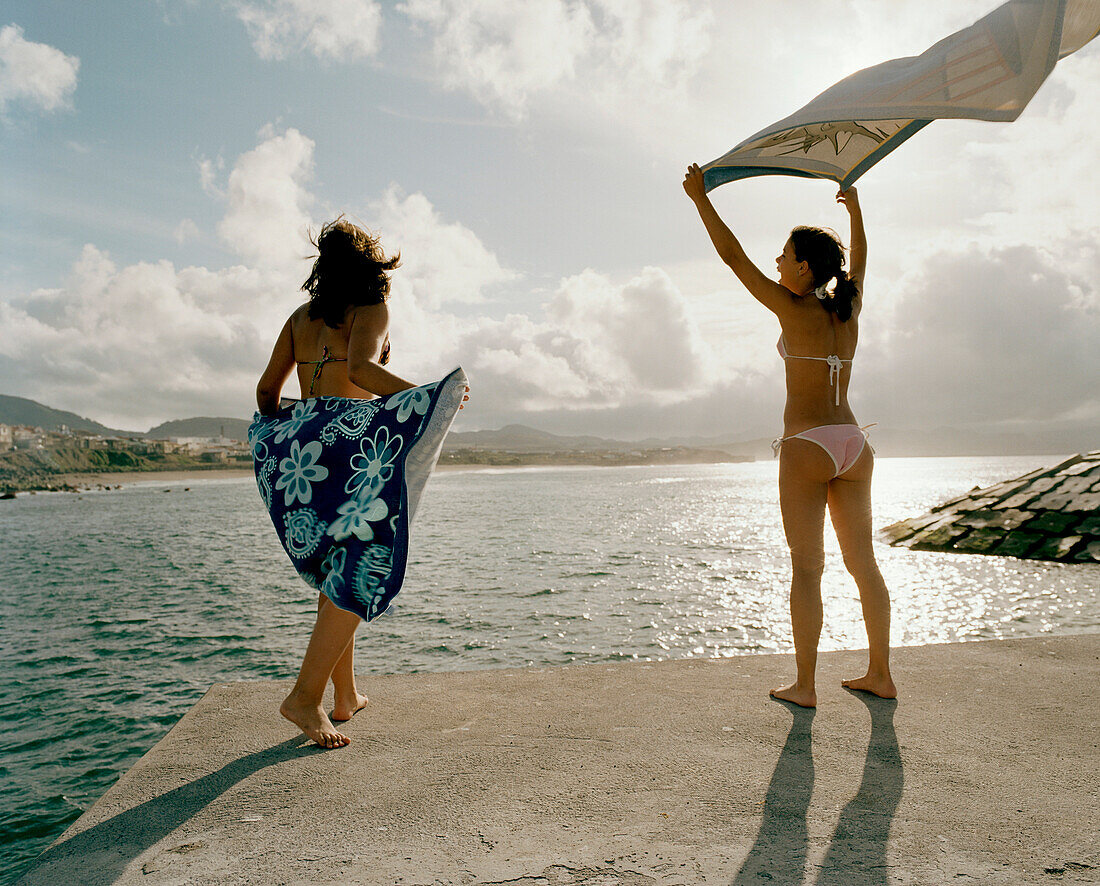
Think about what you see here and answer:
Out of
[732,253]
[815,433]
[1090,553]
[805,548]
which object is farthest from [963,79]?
[1090,553]

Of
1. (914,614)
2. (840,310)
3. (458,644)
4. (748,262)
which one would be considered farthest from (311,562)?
(914,614)

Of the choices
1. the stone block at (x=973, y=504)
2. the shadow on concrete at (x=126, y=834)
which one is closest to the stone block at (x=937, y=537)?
the stone block at (x=973, y=504)

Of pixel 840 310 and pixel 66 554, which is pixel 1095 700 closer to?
pixel 840 310

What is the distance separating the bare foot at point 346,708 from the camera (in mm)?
3275

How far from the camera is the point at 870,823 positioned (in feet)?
7.16

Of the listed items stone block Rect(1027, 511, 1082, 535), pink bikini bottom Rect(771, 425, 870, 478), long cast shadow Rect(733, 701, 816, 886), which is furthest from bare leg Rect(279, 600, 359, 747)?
stone block Rect(1027, 511, 1082, 535)

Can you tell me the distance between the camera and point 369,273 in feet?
10.4

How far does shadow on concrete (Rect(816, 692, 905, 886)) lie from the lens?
190 centimetres

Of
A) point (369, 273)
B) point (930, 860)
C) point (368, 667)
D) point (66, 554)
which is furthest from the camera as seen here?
point (66, 554)

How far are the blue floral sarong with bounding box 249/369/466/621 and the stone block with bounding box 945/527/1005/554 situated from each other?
17231 mm

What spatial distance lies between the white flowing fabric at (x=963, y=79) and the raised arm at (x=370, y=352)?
1.71 metres

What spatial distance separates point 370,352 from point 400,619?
8.92m

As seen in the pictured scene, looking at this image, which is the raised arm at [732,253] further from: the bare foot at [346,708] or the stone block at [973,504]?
the stone block at [973,504]

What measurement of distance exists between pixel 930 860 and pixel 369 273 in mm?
3003
